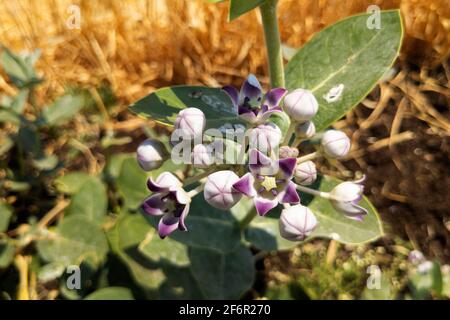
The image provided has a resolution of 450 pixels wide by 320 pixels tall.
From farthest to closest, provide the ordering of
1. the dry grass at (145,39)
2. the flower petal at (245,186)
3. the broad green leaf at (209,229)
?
1. the dry grass at (145,39)
2. the broad green leaf at (209,229)
3. the flower petal at (245,186)

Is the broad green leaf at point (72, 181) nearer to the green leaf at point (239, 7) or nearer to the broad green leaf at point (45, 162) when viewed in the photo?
the broad green leaf at point (45, 162)

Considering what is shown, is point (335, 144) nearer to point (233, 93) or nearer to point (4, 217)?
point (233, 93)

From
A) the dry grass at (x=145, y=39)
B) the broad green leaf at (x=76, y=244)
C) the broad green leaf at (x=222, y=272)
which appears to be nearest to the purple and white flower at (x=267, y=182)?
the broad green leaf at (x=222, y=272)

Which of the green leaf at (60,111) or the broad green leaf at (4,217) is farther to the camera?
the green leaf at (60,111)

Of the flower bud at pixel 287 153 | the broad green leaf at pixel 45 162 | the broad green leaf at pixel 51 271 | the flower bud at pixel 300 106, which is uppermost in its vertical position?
the flower bud at pixel 300 106

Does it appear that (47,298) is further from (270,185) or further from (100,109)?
(270,185)

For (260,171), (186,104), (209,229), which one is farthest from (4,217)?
(260,171)

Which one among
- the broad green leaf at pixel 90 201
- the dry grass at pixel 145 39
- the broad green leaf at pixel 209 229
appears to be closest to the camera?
the broad green leaf at pixel 209 229
